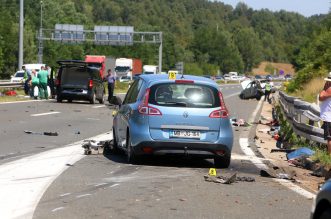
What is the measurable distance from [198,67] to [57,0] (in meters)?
37.8

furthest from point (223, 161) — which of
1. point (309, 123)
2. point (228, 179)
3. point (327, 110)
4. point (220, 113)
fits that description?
point (309, 123)

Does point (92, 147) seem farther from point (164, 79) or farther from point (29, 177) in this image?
point (29, 177)

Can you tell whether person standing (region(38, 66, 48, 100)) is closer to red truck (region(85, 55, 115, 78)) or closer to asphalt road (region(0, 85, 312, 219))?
red truck (region(85, 55, 115, 78))

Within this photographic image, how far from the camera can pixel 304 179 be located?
36.7ft

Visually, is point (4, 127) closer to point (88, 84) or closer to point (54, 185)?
point (54, 185)

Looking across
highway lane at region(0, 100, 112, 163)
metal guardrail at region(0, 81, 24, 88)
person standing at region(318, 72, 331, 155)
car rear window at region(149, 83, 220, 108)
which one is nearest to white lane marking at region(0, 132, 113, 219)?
highway lane at region(0, 100, 112, 163)

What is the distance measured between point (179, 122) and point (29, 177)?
9.20 feet

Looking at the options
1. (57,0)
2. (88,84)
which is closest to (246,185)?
(88,84)

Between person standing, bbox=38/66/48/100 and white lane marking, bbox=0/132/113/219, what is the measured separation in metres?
23.0

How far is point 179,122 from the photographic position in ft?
39.1

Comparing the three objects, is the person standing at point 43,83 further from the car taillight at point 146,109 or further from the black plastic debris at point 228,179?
the black plastic debris at point 228,179

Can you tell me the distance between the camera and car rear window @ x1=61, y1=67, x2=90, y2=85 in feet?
114

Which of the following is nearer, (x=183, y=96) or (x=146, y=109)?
(x=146, y=109)

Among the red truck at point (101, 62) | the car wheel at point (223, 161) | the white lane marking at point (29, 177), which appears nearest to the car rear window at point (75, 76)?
the white lane marking at point (29, 177)
